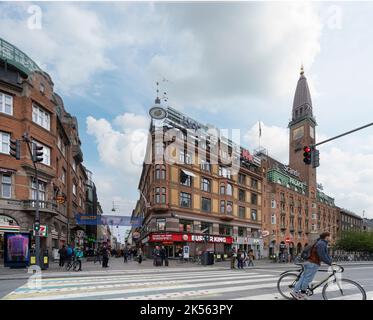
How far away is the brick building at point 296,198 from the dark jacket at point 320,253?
155 feet

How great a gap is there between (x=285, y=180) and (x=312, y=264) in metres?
65.5

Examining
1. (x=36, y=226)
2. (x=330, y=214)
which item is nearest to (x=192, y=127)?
(x=36, y=226)

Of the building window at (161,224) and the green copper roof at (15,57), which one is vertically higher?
the green copper roof at (15,57)

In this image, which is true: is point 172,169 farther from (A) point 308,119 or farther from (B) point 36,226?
(A) point 308,119

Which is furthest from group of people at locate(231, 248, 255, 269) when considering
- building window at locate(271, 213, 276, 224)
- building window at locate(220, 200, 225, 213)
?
building window at locate(271, 213, 276, 224)

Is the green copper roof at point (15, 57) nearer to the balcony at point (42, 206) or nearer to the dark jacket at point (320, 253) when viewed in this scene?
the balcony at point (42, 206)

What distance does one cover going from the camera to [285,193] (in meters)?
69.4

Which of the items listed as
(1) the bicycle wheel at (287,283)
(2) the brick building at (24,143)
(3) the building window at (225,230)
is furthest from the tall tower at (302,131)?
(1) the bicycle wheel at (287,283)

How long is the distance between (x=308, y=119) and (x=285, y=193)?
24.0m

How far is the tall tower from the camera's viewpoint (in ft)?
268

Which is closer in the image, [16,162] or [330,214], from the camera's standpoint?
[16,162]

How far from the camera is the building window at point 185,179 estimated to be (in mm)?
45188

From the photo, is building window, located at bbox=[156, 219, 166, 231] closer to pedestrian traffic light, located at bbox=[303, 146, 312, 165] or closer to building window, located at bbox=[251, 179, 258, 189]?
building window, located at bbox=[251, 179, 258, 189]

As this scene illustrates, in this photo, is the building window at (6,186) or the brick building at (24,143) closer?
the building window at (6,186)
